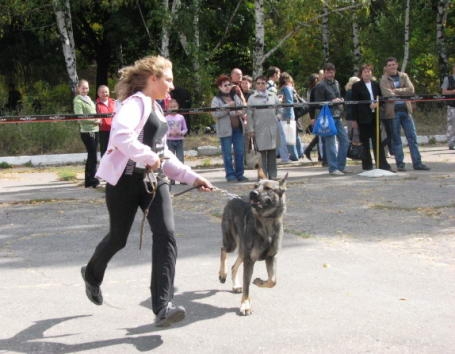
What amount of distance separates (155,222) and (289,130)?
10579 mm

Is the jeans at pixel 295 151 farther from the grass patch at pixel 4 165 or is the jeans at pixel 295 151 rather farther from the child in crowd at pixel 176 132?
the grass patch at pixel 4 165

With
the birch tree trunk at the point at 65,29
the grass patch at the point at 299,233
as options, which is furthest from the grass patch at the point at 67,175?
the birch tree trunk at the point at 65,29

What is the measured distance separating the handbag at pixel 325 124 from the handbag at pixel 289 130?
5.09 ft

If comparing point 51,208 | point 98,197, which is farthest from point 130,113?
point 98,197

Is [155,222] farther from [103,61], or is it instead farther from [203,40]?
[103,61]

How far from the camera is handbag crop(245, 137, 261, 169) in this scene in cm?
1309

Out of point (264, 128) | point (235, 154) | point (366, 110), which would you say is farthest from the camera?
point (366, 110)

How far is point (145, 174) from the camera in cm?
516

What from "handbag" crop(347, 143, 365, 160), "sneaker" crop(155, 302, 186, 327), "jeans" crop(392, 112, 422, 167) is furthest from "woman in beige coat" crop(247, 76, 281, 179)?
"sneaker" crop(155, 302, 186, 327)

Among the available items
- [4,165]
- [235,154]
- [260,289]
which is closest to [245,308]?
[260,289]

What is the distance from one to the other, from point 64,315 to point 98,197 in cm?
642

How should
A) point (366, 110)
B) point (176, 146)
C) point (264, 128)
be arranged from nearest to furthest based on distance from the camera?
1. point (264, 128)
2. point (176, 146)
3. point (366, 110)

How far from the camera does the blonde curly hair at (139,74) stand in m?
5.33

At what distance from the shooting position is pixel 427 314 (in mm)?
5578
